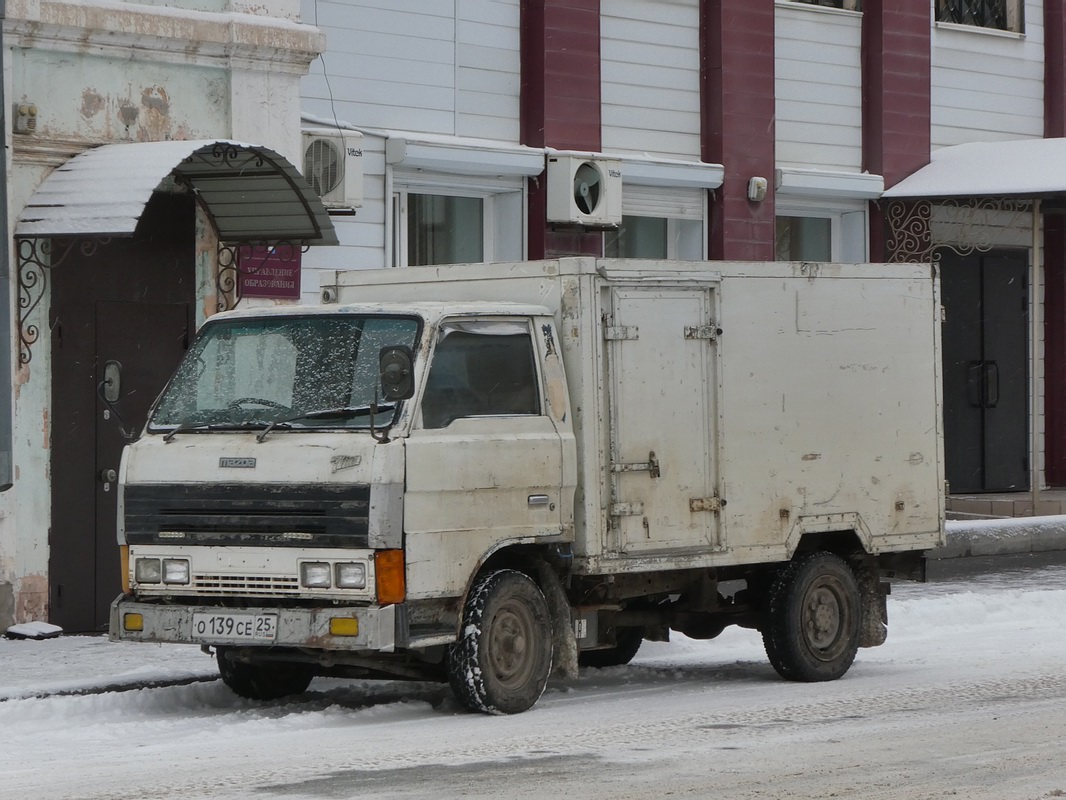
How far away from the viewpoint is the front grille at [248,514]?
9984 mm

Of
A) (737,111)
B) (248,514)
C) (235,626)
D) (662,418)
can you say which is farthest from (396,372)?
(737,111)

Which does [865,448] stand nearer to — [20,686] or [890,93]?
[20,686]

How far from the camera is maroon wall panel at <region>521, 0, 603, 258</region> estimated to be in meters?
18.0

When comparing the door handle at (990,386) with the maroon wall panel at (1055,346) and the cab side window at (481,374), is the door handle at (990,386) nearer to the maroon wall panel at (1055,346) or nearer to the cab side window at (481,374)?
the maroon wall panel at (1055,346)

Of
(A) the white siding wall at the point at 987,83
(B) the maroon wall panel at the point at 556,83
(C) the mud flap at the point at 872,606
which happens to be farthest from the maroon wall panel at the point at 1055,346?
(C) the mud flap at the point at 872,606

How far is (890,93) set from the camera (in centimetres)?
2106

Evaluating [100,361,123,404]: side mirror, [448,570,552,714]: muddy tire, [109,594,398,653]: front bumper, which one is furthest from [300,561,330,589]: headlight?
[100,361,123,404]: side mirror


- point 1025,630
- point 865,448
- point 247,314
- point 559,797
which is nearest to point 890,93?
point 1025,630

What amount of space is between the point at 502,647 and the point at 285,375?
5.80 ft

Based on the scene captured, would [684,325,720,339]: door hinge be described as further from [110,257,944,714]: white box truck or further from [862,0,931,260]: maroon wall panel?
[862,0,931,260]: maroon wall panel

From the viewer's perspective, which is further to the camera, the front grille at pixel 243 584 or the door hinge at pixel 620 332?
the door hinge at pixel 620 332

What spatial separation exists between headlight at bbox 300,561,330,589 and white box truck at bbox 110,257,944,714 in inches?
0.4

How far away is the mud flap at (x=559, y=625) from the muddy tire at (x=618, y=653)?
1.84 meters

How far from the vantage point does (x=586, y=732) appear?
9.93 m
